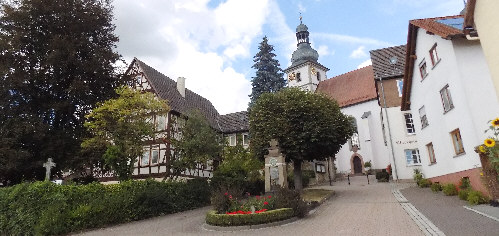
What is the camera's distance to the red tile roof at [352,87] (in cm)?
4494

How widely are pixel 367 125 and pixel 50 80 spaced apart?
118ft

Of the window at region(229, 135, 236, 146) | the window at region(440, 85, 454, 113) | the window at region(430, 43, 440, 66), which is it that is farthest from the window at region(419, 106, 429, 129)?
the window at region(229, 135, 236, 146)

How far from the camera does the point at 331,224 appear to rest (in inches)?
490

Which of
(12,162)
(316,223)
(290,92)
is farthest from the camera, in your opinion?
(290,92)

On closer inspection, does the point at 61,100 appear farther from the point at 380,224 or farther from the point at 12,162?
the point at 380,224

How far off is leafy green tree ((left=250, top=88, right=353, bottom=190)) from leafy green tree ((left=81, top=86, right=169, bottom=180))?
7663 mm

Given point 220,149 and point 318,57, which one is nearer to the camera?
point 220,149

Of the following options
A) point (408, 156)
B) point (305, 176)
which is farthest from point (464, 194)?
point (305, 176)

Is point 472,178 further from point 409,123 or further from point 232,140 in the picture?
point 232,140

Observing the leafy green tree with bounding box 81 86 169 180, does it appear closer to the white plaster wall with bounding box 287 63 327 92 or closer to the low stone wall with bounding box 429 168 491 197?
the low stone wall with bounding box 429 168 491 197

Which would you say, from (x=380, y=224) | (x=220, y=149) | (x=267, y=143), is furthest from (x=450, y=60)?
(x=220, y=149)

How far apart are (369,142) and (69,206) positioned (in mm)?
36163

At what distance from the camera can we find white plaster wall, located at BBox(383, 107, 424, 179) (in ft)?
94.9

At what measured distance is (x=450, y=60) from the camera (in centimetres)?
1648
